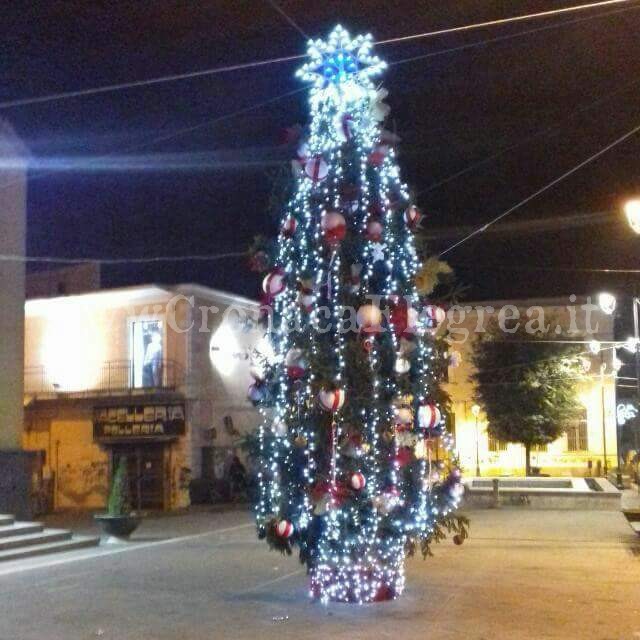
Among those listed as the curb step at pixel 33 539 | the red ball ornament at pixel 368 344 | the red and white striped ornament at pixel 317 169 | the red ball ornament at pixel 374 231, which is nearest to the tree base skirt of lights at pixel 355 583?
the red ball ornament at pixel 368 344

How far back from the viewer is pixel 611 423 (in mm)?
36594

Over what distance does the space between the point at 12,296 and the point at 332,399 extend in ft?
43.4

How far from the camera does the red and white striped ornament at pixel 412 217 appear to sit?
10.7 m

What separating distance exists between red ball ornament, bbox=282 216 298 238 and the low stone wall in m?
13.3

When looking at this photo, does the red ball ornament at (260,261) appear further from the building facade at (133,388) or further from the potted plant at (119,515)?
the building facade at (133,388)

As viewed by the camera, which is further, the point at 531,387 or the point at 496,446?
the point at 496,446

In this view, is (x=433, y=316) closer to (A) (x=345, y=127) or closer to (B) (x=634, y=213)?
(A) (x=345, y=127)

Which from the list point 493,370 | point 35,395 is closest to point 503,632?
point 35,395

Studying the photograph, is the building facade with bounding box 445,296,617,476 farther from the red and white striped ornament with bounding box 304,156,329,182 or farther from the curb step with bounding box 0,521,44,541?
the red and white striped ornament with bounding box 304,156,329,182

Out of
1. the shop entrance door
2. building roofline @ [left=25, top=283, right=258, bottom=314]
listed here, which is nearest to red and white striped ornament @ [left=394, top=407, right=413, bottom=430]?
building roofline @ [left=25, top=283, right=258, bottom=314]

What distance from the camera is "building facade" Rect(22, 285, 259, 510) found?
27.0 metres

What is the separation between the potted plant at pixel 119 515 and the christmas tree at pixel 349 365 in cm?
790

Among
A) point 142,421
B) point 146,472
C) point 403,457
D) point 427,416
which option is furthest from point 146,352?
point 403,457

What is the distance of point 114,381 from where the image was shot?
27.8m
